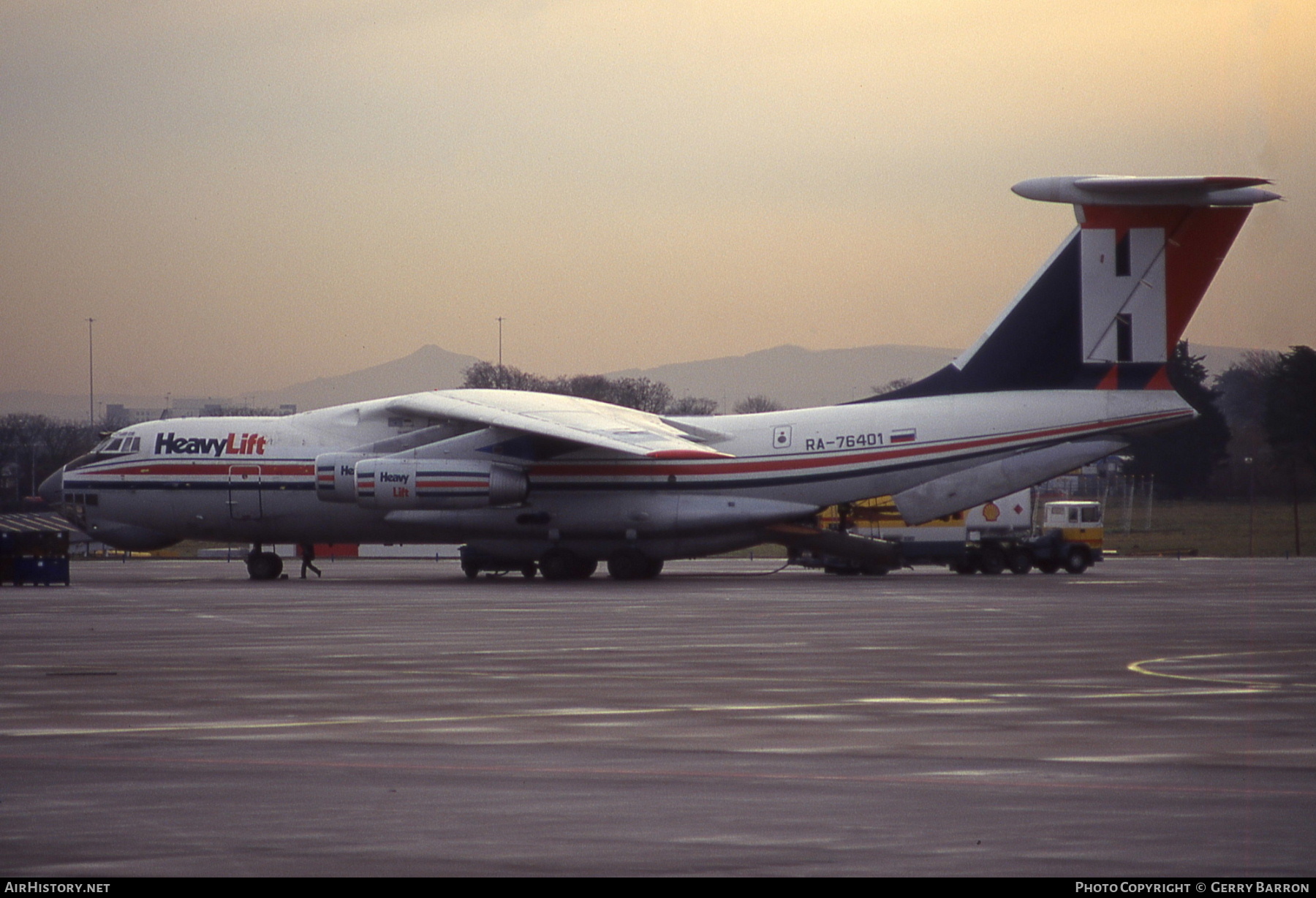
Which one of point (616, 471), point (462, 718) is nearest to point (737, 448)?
point (616, 471)

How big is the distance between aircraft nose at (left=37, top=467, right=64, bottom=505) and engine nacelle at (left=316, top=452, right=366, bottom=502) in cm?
834

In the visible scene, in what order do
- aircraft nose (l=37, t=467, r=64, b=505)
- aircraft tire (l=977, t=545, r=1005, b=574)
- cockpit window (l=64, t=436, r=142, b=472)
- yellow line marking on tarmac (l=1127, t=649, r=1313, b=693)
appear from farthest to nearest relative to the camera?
aircraft tire (l=977, t=545, r=1005, b=574)
aircraft nose (l=37, t=467, r=64, b=505)
cockpit window (l=64, t=436, r=142, b=472)
yellow line marking on tarmac (l=1127, t=649, r=1313, b=693)

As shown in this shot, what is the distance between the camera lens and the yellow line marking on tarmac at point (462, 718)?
12.4m

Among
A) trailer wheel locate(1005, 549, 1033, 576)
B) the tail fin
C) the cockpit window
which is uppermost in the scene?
the tail fin

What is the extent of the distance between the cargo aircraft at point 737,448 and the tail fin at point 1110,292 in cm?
5

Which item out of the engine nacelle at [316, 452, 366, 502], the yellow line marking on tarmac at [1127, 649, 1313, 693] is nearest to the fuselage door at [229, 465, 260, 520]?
the engine nacelle at [316, 452, 366, 502]

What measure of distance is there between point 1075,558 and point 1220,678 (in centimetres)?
2866

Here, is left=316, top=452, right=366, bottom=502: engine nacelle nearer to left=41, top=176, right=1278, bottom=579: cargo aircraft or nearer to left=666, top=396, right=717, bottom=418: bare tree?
left=41, top=176, right=1278, bottom=579: cargo aircraft

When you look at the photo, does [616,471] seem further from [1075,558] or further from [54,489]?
[54,489]

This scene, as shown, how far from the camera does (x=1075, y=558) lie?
4391cm

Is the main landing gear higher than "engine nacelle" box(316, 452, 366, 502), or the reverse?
"engine nacelle" box(316, 452, 366, 502)

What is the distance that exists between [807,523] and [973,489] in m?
4.53

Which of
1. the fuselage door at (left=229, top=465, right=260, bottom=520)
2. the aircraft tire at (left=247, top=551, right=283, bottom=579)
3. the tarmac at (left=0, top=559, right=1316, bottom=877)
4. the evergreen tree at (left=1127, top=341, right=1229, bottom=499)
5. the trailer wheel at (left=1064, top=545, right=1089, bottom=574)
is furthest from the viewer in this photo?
the evergreen tree at (left=1127, top=341, right=1229, bottom=499)

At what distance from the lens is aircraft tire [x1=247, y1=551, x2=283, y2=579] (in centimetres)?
4175
